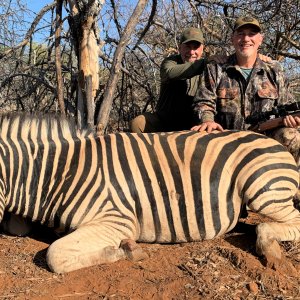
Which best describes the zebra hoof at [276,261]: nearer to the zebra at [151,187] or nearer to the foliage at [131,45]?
the zebra at [151,187]

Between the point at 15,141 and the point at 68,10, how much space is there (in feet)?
8.76

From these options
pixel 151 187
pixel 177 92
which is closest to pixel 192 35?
pixel 177 92

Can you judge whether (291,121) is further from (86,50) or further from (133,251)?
(86,50)

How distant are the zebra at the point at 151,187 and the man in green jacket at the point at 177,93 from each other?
193cm

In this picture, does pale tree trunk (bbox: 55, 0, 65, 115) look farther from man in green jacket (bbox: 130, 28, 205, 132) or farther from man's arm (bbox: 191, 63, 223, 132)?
man's arm (bbox: 191, 63, 223, 132)

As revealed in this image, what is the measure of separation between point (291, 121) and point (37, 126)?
2278mm

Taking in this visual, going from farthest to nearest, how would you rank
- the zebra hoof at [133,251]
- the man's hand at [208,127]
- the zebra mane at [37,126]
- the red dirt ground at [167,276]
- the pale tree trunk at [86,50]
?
the pale tree trunk at [86,50] < the man's hand at [208,127] < the zebra mane at [37,126] < the zebra hoof at [133,251] < the red dirt ground at [167,276]

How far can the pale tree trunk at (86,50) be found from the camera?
17.6 ft

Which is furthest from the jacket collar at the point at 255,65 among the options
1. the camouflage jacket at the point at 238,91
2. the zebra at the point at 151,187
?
the zebra at the point at 151,187

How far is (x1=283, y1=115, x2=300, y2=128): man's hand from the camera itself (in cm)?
414

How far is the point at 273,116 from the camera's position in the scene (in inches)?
179

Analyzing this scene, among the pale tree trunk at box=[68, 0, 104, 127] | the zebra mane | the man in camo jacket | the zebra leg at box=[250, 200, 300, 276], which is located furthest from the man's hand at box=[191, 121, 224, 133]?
the pale tree trunk at box=[68, 0, 104, 127]

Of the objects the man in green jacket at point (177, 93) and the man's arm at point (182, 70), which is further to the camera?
the man in green jacket at point (177, 93)

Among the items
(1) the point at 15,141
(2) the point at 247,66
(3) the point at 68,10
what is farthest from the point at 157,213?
(3) the point at 68,10
